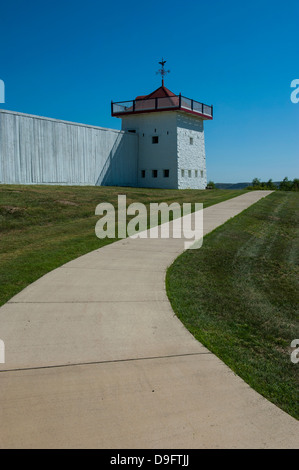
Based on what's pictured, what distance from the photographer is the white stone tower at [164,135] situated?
107 feet

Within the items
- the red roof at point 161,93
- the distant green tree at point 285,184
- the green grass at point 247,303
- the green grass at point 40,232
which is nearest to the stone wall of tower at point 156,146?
the red roof at point 161,93

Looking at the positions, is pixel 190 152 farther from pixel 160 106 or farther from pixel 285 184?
pixel 285 184

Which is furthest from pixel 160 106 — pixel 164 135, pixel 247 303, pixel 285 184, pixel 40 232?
pixel 285 184

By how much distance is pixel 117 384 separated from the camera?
11.0 feet

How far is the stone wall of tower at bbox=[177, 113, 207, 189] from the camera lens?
33375 millimetres

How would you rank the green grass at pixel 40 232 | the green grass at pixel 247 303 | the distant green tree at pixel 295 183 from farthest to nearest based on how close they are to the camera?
the distant green tree at pixel 295 183
the green grass at pixel 40 232
the green grass at pixel 247 303

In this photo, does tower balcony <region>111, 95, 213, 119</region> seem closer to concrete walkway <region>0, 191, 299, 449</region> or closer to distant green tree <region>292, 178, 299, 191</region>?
concrete walkway <region>0, 191, 299, 449</region>

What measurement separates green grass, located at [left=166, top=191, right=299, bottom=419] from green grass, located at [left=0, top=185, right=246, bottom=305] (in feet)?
7.72

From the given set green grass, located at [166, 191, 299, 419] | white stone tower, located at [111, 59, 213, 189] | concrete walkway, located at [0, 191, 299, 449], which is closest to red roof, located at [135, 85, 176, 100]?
white stone tower, located at [111, 59, 213, 189]

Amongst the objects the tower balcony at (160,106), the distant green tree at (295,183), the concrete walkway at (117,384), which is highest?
the tower balcony at (160,106)

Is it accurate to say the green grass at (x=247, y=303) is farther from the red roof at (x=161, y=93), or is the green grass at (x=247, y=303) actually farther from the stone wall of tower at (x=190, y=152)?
the red roof at (x=161, y=93)

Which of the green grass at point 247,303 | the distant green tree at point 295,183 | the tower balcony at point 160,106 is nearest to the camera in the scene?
the green grass at point 247,303

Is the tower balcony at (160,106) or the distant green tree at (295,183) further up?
the tower balcony at (160,106)

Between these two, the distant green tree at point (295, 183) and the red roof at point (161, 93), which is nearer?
the red roof at point (161, 93)
